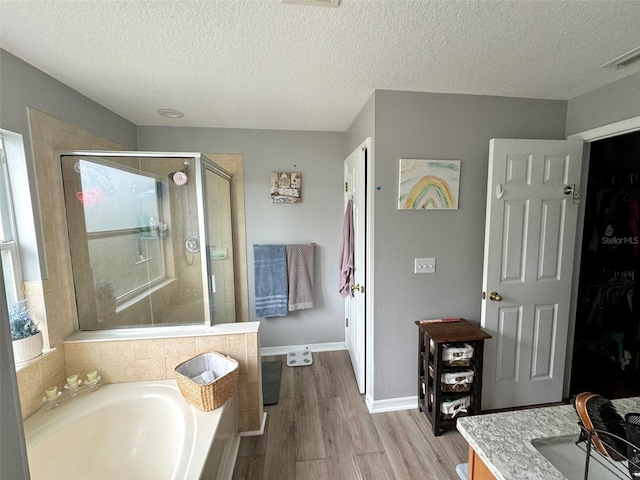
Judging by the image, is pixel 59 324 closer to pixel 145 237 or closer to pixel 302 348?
pixel 145 237

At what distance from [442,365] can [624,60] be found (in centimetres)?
212

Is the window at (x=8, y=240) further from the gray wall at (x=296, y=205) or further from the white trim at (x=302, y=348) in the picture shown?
the white trim at (x=302, y=348)

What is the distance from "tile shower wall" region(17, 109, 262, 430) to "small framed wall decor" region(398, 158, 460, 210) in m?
1.48

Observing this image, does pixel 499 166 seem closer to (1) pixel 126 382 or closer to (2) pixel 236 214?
(2) pixel 236 214

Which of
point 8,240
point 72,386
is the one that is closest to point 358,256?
point 72,386

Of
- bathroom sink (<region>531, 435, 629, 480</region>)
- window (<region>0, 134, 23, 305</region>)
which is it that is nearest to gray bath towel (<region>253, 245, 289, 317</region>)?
window (<region>0, 134, 23, 305</region>)

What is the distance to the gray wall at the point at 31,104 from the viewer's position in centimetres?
141

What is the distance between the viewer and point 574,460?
85 cm

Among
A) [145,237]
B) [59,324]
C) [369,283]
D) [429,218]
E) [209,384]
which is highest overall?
[429,218]

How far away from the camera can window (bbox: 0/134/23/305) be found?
148cm

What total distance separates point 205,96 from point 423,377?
2669 millimetres

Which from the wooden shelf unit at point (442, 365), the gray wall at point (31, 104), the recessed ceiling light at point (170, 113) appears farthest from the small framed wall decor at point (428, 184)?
the gray wall at point (31, 104)

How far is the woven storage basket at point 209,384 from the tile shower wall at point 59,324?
9 cm

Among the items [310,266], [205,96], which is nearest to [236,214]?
[310,266]
